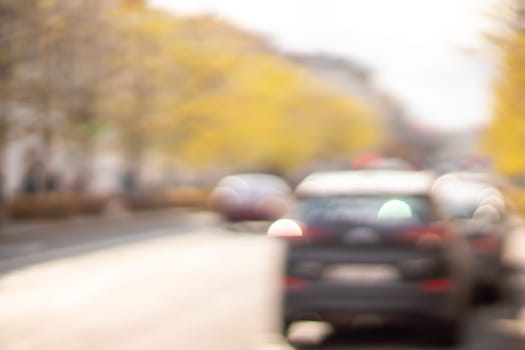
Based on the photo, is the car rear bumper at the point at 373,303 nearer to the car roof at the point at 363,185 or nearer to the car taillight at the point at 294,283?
the car taillight at the point at 294,283

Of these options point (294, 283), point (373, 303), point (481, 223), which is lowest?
point (373, 303)

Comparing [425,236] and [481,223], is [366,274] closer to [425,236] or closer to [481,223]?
[425,236]

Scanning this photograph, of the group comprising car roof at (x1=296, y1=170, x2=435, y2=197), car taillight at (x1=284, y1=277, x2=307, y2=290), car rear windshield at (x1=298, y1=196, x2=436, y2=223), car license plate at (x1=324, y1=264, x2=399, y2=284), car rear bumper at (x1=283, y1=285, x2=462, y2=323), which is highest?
car roof at (x1=296, y1=170, x2=435, y2=197)

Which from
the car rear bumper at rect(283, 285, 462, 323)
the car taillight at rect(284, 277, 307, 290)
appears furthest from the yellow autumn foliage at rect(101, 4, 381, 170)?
the car rear bumper at rect(283, 285, 462, 323)

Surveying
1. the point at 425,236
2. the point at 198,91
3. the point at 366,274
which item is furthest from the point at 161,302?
the point at 198,91

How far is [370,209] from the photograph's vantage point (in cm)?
1095

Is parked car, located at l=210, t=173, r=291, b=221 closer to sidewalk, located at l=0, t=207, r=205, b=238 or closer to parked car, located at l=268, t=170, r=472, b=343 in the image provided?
sidewalk, located at l=0, t=207, r=205, b=238

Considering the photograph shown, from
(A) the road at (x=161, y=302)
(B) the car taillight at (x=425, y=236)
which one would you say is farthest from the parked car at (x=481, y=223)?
(B) the car taillight at (x=425, y=236)

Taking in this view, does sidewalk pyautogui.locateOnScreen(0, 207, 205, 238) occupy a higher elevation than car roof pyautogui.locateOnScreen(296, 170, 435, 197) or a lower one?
higher

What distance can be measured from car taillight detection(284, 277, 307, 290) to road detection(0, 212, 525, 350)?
49cm

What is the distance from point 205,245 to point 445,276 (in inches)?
655

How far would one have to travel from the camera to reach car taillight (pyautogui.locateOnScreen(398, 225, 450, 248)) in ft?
34.9

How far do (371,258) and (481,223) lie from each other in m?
5.65

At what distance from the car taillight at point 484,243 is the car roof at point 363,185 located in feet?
13.8
